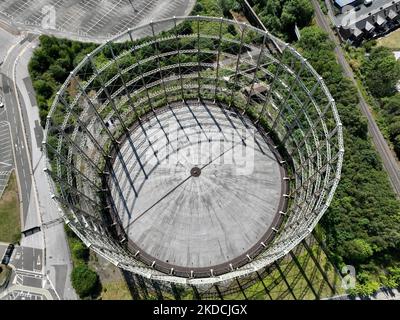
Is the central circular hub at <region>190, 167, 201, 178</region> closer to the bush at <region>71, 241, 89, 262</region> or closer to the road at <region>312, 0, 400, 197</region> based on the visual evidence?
the bush at <region>71, 241, 89, 262</region>

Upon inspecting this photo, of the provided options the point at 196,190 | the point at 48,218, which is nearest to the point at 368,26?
the point at 196,190

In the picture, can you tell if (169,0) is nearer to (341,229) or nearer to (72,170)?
(72,170)

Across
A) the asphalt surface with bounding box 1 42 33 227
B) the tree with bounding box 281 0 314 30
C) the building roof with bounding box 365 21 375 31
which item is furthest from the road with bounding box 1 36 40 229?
the building roof with bounding box 365 21 375 31

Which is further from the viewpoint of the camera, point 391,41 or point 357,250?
point 391,41

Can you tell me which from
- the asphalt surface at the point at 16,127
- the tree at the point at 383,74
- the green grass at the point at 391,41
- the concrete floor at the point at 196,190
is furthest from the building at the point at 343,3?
the asphalt surface at the point at 16,127

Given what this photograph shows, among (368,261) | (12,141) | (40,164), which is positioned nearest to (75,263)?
(40,164)

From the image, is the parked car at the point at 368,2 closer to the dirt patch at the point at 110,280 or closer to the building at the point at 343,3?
the building at the point at 343,3

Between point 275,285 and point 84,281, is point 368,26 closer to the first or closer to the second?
point 275,285
